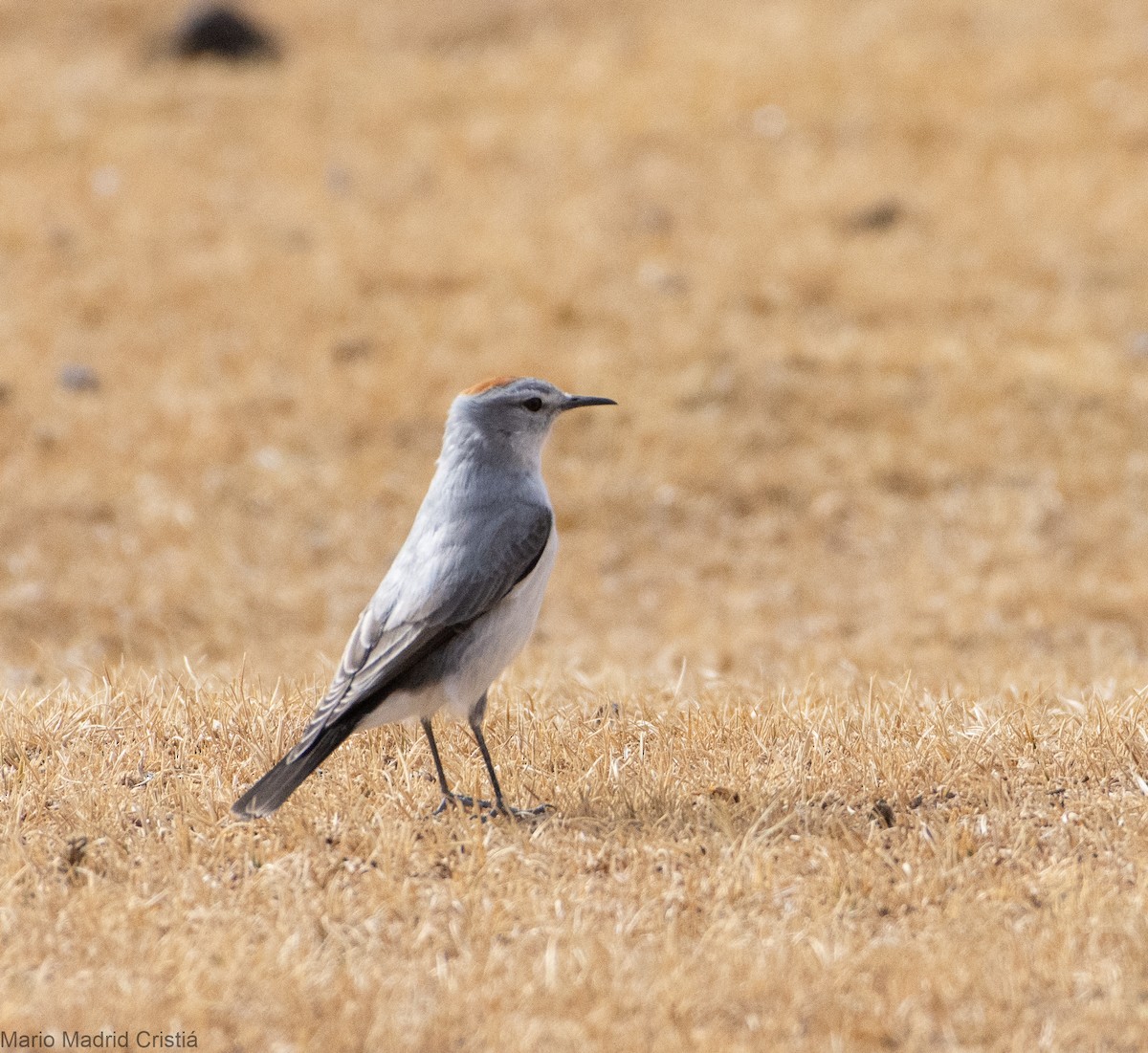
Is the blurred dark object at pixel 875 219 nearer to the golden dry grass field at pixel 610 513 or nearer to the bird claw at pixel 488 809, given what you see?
the golden dry grass field at pixel 610 513

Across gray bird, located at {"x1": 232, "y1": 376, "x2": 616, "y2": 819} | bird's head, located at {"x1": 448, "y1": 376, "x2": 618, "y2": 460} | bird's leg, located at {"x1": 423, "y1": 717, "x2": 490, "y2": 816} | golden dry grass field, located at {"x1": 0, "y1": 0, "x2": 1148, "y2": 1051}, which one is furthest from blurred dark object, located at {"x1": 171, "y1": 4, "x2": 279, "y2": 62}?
bird's leg, located at {"x1": 423, "y1": 717, "x2": 490, "y2": 816}

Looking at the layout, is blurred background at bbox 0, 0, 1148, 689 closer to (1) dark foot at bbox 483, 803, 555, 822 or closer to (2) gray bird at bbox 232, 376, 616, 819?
(2) gray bird at bbox 232, 376, 616, 819

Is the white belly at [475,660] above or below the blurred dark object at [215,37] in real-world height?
below

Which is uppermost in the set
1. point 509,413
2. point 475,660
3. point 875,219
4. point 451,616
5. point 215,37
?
point 215,37

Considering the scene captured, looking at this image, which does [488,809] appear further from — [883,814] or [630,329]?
[630,329]

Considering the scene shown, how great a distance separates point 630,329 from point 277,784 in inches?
369

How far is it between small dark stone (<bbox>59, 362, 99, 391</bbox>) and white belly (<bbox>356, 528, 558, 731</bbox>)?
8.63 meters

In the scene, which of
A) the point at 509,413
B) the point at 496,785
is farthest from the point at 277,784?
the point at 509,413

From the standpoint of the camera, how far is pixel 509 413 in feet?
18.0

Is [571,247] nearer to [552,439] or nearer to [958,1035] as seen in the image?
[552,439]

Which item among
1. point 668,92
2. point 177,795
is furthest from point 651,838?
point 668,92

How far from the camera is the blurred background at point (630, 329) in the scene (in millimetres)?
10156

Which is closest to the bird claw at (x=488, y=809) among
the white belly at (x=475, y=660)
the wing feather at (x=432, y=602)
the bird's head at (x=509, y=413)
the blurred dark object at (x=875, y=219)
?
the white belly at (x=475, y=660)

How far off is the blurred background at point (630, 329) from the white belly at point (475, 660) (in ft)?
6.19
